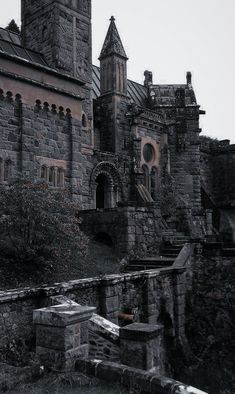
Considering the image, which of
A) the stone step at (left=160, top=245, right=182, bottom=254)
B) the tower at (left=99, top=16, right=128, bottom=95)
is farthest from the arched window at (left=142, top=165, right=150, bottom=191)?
the stone step at (left=160, top=245, right=182, bottom=254)

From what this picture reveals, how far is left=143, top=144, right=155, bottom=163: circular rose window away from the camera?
27958mm

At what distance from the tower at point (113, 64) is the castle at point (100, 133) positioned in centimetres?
7

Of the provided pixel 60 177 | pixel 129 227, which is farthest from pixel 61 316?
pixel 60 177

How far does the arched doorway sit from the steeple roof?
844cm

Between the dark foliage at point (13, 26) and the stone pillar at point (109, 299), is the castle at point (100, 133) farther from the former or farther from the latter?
the dark foliage at point (13, 26)

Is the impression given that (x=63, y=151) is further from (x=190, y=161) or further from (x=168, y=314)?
(x=190, y=161)

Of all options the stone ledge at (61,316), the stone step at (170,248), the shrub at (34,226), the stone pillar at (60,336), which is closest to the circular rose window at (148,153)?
the stone step at (170,248)

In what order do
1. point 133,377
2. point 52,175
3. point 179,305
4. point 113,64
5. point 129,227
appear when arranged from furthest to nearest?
point 113,64, point 52,175, point 129,227, point 179,305, point 133,377

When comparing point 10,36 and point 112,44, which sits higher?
point 112,44

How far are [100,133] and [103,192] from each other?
4.33 metres

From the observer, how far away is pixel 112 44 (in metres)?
25.7

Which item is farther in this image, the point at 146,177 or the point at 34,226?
the point at 146,177

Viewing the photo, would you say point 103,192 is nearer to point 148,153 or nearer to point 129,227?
point 148,153

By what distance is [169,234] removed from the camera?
17469 mm
